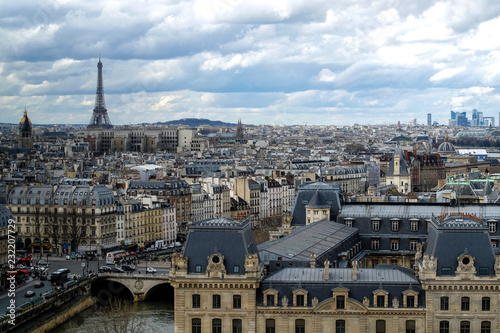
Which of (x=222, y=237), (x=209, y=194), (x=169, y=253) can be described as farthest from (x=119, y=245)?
(x=222, y=237)

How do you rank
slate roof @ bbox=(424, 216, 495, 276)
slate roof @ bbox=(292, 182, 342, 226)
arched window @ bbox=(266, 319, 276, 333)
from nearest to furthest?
slate roof @ bbox=(424, 216, 495, 276) → arched window @ bbox=(266, 319, 276, 333) → slate roof @ bbox=(292, 182, 342, 226)

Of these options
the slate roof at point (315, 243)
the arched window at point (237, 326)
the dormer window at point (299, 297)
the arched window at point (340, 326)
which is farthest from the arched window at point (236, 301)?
the slate roof at point (315, 243)

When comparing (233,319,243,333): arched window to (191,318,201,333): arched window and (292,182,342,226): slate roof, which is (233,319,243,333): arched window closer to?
(191,318,201,333): arched window

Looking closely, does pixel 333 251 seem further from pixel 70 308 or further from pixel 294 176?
pixel 294 176

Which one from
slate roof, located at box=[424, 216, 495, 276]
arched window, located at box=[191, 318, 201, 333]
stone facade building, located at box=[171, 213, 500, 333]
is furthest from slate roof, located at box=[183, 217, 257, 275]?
slate roof, located at box=[424, 216, 495, 276]

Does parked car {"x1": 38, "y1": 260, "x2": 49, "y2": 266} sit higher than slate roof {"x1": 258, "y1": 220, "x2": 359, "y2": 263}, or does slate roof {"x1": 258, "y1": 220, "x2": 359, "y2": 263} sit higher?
slate roof {"x1": 258, "y1": 220, "x2": 359, "y2": 263}

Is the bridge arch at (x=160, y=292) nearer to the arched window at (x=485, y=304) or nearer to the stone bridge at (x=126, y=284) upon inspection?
the stone bridge at (x=126, y=284)
